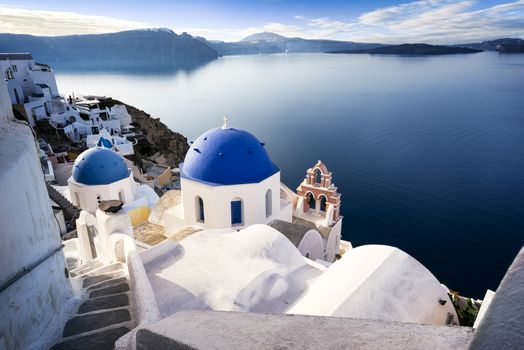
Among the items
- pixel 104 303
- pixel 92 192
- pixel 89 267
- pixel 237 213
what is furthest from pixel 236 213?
pixel 104 303

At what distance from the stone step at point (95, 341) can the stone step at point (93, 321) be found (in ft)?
0.59

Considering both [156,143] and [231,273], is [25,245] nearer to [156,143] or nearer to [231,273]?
[231,273]

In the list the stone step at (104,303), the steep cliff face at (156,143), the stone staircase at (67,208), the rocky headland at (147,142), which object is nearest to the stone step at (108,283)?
the stone step at (104,303)

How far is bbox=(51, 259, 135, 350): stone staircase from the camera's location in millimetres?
4258

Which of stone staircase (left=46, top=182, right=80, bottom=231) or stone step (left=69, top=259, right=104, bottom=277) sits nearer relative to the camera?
stone step (left=69, top=259, right=104, bottom=277)

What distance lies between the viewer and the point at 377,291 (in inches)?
303

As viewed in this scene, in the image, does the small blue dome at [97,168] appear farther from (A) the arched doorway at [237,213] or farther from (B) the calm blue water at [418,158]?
(B) the calm blue water at [418,158]

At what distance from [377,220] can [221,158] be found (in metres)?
21.3

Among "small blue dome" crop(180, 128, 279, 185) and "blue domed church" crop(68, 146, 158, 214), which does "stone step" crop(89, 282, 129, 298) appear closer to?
"small blue dome" crop(180, 128, 279, 185)

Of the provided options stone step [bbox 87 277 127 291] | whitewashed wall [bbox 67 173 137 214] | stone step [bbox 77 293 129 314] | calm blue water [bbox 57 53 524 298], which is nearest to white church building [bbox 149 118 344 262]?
whitewashed wall [bbox 67 173 137 214]

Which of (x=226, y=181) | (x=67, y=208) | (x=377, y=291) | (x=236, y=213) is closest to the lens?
(x=377, y=291)

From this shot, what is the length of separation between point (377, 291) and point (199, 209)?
9.05 m

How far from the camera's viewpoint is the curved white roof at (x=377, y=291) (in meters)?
7.27

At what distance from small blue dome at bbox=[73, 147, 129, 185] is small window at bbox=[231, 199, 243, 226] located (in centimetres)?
840
